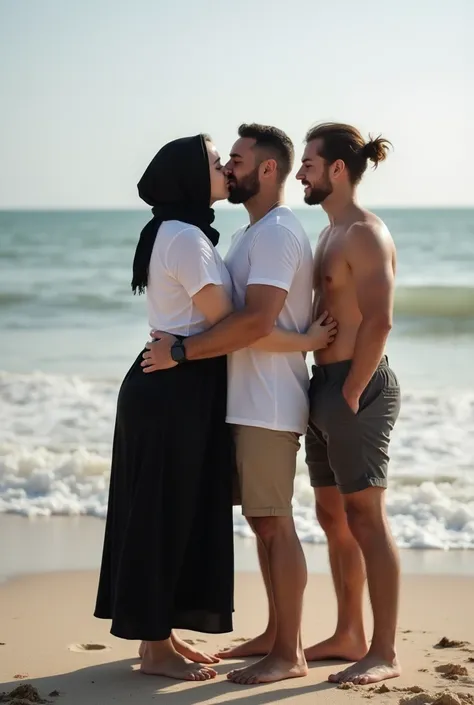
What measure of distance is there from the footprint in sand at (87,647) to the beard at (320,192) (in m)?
1.87

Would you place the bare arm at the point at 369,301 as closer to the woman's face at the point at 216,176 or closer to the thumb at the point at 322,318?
the thumb at the point at 322,318

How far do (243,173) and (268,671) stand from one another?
174cm

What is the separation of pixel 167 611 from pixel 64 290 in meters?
17.2

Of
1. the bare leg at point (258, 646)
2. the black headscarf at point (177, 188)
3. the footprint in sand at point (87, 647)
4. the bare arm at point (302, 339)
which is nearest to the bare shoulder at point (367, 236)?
the bare arm at point (302, 339)

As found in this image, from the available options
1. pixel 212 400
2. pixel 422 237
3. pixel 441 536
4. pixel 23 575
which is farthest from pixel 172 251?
pixel 422 237

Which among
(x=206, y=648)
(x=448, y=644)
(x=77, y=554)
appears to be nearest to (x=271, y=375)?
(x=206, y=648)

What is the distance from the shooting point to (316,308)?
13.9 ft

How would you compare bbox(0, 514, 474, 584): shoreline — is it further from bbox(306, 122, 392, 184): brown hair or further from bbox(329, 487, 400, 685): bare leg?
bbox(306, 122, 392, 184): brown hair

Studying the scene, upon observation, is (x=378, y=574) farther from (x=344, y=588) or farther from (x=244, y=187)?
(x=244, y=187)

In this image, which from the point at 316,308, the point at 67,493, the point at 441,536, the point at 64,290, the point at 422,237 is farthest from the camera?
the point at 422,237

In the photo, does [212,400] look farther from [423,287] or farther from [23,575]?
[423,287]

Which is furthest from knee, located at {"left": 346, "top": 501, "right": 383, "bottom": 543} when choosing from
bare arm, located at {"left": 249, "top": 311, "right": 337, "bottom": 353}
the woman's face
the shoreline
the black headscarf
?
the shoreline

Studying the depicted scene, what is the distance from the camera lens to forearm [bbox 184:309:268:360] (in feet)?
12.7

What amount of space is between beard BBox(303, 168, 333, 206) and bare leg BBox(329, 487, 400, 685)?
1055 mm
